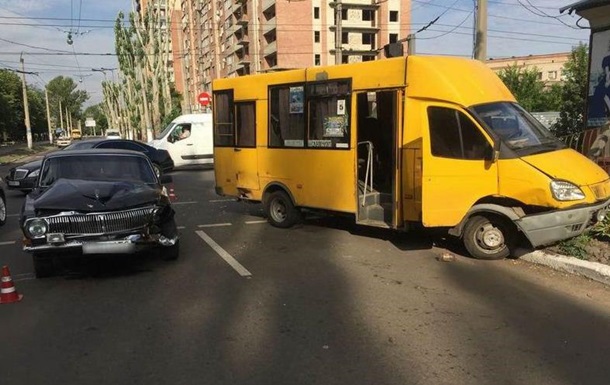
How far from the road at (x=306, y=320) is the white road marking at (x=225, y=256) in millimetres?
40

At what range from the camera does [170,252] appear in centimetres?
782

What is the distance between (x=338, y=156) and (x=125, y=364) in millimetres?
5376

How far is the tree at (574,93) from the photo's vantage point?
16.0 meters

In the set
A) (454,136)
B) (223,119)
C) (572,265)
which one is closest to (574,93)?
(223,119)

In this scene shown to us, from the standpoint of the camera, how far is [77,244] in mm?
6766

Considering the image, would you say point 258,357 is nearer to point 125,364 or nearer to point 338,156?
point 125,364

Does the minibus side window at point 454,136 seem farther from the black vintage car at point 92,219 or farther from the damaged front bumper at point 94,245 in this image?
the damaged front bumper at point 94,245

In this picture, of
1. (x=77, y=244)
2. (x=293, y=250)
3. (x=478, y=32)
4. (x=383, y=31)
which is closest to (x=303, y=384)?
(x=77, y=244)

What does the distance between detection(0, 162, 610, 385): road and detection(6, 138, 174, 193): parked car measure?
201 inches

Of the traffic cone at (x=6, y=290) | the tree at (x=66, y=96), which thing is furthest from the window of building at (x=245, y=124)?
the tree at (x=66, y=96)

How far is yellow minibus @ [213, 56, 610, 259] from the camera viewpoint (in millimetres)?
7172

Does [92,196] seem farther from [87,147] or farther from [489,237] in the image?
[87,147]

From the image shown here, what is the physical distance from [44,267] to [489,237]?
19.5ft

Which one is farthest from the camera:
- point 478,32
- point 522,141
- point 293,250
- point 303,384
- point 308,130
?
point 478,32
